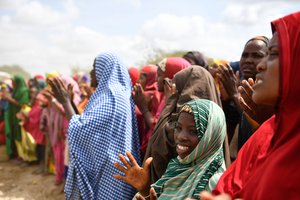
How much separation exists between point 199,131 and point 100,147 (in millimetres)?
1129

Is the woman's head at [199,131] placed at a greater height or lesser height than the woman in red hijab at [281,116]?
lesser

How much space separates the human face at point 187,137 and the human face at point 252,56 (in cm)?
114

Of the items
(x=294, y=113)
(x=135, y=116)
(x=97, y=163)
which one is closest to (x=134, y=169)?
(x=97, y=163)

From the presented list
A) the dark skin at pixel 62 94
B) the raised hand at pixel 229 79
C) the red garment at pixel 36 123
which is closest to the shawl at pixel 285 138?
the raised hand at pixel 229 79

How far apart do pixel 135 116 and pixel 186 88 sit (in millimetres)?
794

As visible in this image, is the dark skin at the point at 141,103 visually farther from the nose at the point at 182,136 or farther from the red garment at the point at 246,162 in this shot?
the red garment at the point at 246,162

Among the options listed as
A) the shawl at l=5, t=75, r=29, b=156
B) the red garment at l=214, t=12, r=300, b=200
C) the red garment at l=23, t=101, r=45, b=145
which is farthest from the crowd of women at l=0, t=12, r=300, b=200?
the shawl at l=5, t=75, r=29, b=156

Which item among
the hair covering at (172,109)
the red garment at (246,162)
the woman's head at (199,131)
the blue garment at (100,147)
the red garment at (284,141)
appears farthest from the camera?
the blue garment at (100,147)

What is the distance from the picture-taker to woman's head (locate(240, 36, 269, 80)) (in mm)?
3330

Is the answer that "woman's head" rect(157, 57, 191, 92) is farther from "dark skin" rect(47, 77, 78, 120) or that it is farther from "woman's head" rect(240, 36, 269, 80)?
"dark skin" rect(47, 77, 78, 120)

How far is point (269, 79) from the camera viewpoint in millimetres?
1438

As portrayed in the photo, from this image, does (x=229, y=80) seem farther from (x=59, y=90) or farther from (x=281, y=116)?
(x=59, y=90)

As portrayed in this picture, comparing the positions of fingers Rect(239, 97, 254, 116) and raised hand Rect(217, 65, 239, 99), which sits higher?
raised hand Rect(217, 65, 239, 99)

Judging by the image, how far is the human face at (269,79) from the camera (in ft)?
4.66
